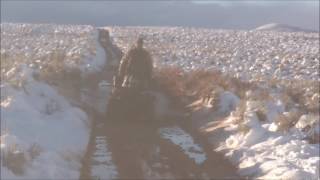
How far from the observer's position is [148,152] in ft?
42.9

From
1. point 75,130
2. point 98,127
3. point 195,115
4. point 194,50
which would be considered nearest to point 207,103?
point 195,115

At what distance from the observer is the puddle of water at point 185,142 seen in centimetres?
1305

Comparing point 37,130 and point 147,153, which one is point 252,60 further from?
point 37,130

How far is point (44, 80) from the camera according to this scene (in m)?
18.0

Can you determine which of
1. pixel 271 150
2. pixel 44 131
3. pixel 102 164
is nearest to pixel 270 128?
pixel 271 150

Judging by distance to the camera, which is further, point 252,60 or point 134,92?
point 252,60

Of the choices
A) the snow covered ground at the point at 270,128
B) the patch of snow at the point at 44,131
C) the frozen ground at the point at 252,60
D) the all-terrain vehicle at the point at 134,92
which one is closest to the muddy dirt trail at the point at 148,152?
the all-terrain vehicle at the point at 134,92

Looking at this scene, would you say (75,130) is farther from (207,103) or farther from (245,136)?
(207,103)

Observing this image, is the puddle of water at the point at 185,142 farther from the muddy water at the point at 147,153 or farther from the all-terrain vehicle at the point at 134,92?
the all-terrain vehicle at the point at 134,92

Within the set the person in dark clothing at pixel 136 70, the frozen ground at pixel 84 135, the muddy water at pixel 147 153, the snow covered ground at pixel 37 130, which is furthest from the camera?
the person in dark clothing at pixel 136 70

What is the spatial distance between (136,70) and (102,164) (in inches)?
206

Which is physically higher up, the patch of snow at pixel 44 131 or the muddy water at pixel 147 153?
the patch of snow at pixel 44 131

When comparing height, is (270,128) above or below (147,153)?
above

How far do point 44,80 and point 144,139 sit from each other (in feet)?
15.9
